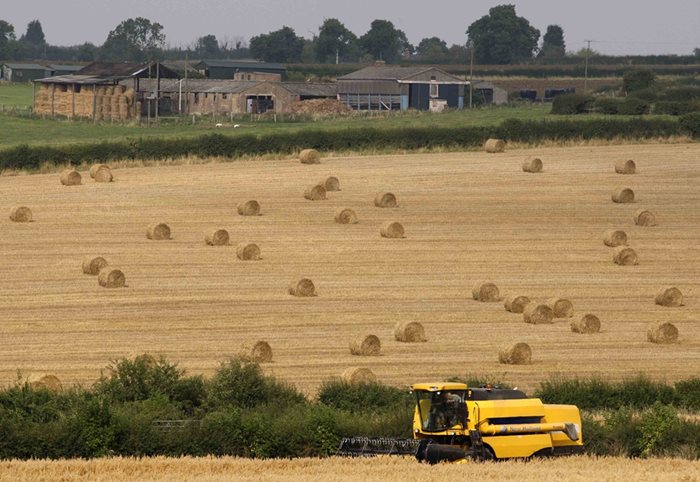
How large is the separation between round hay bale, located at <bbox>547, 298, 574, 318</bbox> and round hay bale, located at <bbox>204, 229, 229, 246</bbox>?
1346cm

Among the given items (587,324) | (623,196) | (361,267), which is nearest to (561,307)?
(587,324)

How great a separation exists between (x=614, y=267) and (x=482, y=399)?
1004 inches

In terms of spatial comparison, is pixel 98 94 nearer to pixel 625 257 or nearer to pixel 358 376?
pixel 625 257

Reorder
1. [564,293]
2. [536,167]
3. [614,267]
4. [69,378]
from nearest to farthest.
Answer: [69,378] → [564,293] → [614,267] → [536,167]

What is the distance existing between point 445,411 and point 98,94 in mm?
102687

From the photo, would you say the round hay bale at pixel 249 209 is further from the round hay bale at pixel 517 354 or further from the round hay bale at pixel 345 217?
the round hay bale at pixel 517 354

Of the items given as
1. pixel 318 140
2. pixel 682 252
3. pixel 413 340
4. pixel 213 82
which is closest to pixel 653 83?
pixel 213 82

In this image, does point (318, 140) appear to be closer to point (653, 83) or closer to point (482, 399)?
point (482, 399)

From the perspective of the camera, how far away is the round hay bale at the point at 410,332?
3791cm

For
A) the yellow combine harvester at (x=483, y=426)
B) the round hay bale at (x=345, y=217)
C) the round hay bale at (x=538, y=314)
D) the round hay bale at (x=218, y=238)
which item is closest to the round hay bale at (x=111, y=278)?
the round hay bale at (x=218, y=238)

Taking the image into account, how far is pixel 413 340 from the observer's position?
38.0 metres

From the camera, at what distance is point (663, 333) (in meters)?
38.3

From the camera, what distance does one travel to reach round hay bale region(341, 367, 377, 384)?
3219 centimetres

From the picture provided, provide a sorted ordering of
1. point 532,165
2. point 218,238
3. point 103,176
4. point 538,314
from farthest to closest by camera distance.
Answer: point 532,165
point 103,176
point 218,238
point 538,314
